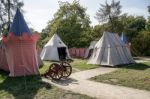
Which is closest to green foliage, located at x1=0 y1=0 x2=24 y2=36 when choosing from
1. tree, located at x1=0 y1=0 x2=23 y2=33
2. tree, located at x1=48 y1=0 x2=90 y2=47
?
tree, located at x1=0 y1=0 x2=23 y2=33

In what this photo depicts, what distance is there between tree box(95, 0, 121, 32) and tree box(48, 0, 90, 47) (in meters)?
2.93

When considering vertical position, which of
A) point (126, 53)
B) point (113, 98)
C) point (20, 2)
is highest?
point (20, 2)

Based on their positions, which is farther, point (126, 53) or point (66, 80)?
point (126, 53)

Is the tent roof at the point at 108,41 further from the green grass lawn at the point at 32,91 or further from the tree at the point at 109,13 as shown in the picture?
the tree at the point at 109,13

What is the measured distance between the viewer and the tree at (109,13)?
41.8m

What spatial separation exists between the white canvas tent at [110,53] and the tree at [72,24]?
18.9m

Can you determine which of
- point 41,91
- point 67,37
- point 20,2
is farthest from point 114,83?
point 67,37

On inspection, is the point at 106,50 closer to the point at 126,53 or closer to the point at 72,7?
the point at 126,53

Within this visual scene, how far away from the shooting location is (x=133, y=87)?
420 inches

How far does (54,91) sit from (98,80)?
10.1ft

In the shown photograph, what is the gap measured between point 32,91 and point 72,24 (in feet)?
102

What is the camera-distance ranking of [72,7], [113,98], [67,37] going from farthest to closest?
[72,7]
[67,37]
[113,98]

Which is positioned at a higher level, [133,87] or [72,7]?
[72,7]

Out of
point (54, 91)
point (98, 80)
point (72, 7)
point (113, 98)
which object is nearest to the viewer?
point (113, 98)
